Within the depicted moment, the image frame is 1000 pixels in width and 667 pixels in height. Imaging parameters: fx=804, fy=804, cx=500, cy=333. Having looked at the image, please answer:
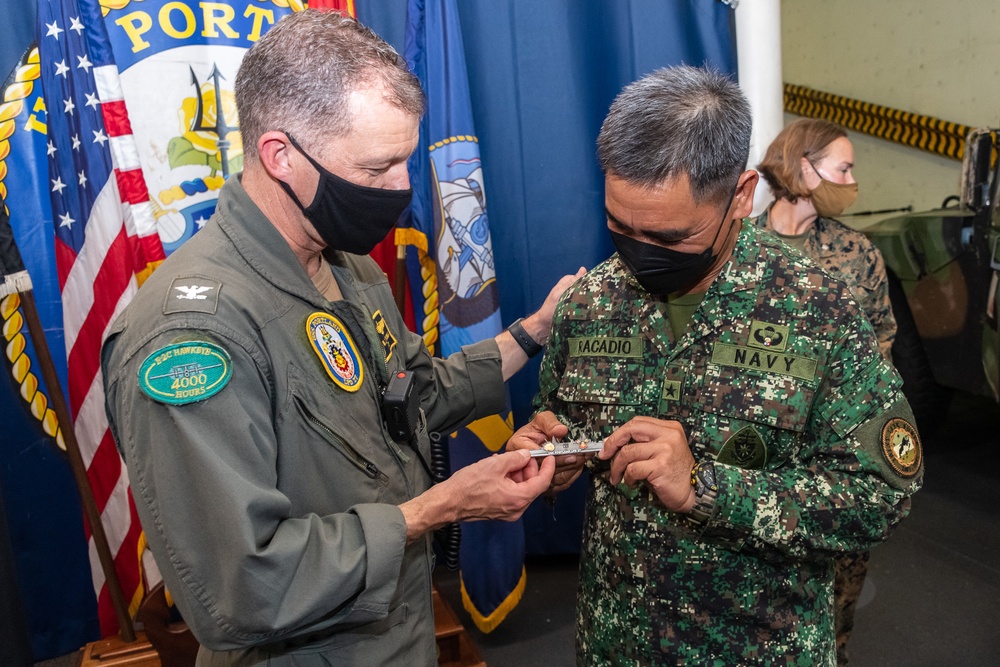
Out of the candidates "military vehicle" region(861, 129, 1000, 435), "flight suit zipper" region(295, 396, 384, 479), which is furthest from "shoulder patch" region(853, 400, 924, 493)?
"military vehicle" region(861, 129, 1000, 435)

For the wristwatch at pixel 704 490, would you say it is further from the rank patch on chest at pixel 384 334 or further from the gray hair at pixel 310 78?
A: the gray hair at pixel 310 78

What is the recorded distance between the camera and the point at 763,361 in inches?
52.9

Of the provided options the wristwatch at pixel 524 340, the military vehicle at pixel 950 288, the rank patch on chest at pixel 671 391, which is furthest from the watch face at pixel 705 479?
the military vehicle at pixel 950 288

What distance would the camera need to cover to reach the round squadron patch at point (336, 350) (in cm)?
127

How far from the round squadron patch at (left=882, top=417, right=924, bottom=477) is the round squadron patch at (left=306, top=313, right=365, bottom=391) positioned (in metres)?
Result: 0.85

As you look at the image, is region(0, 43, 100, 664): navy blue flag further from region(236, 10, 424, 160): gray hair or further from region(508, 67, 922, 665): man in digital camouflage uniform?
region(508, 67, 922, 665): man in digital camouflage uniform

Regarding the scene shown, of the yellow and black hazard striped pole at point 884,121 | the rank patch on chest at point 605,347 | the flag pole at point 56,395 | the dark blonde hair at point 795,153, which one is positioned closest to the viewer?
the rank patch on chest at point 605,347

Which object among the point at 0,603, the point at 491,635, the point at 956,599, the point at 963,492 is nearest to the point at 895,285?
the point at 963,492

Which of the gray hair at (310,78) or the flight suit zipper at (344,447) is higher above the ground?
the gray hair at (310,78)

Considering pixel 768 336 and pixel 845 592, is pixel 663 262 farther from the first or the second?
pixel 845 592

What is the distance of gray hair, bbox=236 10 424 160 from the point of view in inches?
47.9

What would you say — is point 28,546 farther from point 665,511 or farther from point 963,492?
point 963,492

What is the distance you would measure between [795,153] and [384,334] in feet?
6.71

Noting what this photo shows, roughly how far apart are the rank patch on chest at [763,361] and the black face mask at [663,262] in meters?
0.13
